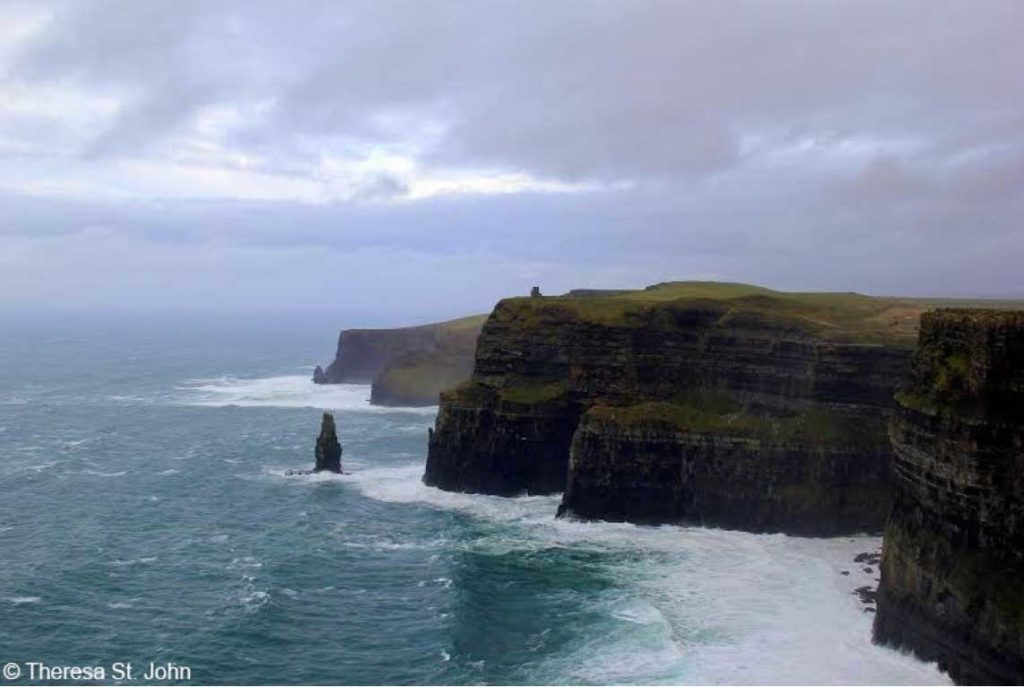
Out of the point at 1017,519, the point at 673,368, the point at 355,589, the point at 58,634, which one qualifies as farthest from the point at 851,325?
the point at 58,634

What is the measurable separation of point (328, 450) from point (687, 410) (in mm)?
35805

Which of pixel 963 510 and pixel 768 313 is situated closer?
pixel 963 510

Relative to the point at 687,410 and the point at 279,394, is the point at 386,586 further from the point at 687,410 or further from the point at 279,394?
the point at 279,394

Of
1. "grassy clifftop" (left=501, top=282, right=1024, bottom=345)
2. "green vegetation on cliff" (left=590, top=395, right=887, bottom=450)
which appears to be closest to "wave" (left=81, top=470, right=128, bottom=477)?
"grassy clifftop" (left=501, top=282, right=1024, bottom=345)

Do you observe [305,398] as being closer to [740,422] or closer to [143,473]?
[143,473]

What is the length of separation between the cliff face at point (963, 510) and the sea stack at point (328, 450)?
5667cm

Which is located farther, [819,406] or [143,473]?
[143,473]

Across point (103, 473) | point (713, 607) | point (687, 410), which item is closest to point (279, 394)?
point (103, 473)

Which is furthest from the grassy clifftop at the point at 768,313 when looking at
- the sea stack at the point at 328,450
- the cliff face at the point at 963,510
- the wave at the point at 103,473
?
the wave at the point at 103,473

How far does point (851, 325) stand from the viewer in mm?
79812

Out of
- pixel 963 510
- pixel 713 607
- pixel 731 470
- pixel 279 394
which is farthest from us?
pixel 279 394

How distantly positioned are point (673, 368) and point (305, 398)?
86.5 m

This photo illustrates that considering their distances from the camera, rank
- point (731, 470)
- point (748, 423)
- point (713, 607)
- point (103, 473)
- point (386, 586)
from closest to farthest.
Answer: point (713, 607) < point (386, 586) < point (731, 470) < point (748, 423) < point (103, 473)

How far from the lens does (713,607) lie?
54188mm
